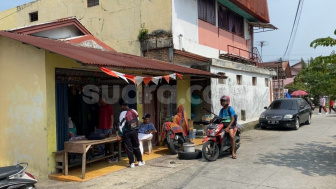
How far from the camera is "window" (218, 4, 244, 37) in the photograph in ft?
56.2

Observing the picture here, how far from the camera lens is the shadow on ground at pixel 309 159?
6923 mm

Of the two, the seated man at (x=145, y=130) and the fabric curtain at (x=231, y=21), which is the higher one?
the fabric curtain at (x=231, y=21)

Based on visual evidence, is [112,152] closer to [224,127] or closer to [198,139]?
[224,127]

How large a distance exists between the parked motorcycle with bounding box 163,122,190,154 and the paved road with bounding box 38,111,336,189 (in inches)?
21.7

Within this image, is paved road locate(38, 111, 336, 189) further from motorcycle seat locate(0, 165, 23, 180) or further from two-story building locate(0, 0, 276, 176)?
two-story building locate(0, 0, 276, 176)

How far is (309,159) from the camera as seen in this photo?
8039 mm

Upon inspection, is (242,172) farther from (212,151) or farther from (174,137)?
(174,137)

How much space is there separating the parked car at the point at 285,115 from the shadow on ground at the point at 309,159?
13.2 ft

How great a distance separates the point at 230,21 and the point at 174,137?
37.3 feet

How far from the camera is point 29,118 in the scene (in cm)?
717

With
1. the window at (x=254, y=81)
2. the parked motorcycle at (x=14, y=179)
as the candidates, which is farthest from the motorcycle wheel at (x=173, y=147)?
the window at (x=254, y=81)

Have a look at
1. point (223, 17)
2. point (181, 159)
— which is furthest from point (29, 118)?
point (223, 17)

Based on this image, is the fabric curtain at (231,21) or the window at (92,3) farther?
the fabric curtain at (231,21)

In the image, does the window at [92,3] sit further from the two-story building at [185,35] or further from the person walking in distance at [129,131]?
the person walking in distance at [129,131]
